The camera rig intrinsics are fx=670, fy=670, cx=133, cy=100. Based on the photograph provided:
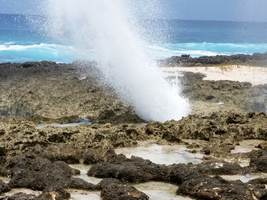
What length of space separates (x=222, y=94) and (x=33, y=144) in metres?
8.60

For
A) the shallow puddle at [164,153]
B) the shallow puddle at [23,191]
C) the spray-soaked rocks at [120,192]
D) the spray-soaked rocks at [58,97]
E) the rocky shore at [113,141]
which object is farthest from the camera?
the spray-soaked rocks at [58,97]

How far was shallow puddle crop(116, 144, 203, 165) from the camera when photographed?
1087 centimetres

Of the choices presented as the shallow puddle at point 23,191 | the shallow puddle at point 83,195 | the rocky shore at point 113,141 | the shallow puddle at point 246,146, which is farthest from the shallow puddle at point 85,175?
the shallow puddle at point 246,146

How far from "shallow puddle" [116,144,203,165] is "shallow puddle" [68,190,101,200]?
7.46ft

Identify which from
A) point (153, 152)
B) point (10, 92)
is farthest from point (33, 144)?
point (10, 92)

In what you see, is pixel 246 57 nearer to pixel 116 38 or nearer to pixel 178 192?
pixel 116 38

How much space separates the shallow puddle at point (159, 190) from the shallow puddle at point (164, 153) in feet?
4.73

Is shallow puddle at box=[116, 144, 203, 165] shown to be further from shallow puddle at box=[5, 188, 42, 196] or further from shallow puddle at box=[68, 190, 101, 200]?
shallow puddle at box=[5, 188, 42, 196]

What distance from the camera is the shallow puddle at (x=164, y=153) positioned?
10867 mm

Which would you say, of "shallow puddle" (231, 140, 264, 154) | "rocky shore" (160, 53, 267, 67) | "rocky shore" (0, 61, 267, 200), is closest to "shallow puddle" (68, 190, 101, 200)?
"rocky shore" (0, 61, 267, 200)

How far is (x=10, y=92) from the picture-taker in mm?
18406

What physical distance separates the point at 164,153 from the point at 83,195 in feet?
9.95

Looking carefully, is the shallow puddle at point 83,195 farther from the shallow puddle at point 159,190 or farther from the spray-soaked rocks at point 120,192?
the shallow puddle at point 159,190

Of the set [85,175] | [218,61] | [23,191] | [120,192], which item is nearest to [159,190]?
[120,192]
